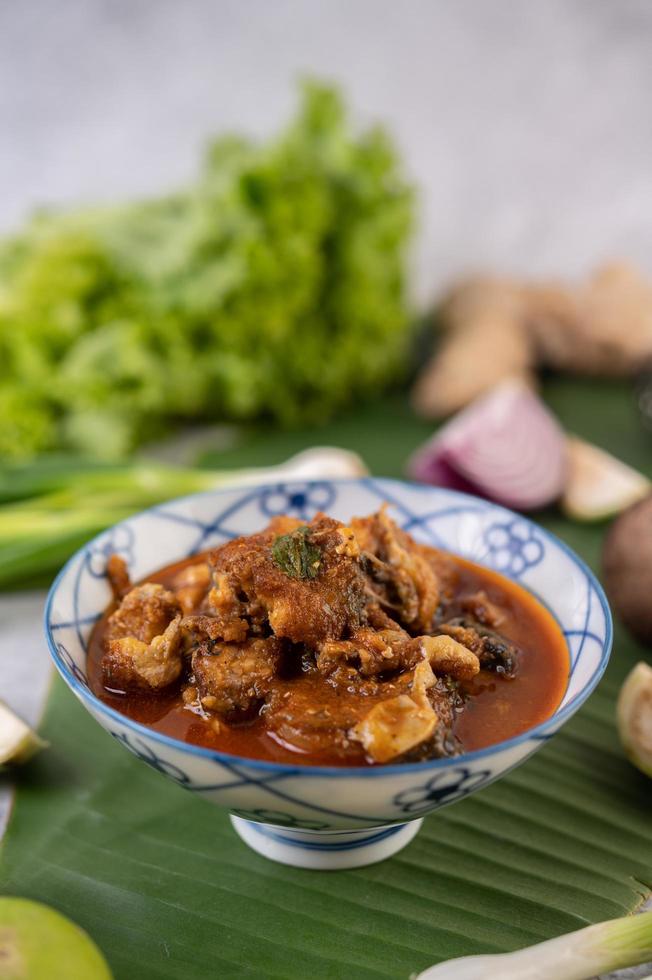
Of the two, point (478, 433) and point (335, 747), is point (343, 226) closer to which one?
point (478, 433)

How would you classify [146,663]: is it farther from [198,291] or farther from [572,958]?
[198,291]

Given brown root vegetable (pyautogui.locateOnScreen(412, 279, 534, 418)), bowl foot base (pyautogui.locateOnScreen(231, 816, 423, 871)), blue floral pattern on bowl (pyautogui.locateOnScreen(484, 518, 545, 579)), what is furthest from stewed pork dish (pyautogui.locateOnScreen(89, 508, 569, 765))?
brown root vegetable (pyautogui.locateOnScreen(412, 279, 534, 418))

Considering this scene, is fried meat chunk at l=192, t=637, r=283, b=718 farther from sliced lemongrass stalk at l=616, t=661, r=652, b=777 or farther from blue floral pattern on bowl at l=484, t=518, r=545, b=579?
sliced lemongrass stalk at l=616, t=661, r=652, b=777

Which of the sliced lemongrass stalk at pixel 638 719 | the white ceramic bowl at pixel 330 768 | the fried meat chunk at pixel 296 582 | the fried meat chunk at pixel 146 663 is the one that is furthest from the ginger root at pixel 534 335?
the fried meat chunk at pixel 146 663

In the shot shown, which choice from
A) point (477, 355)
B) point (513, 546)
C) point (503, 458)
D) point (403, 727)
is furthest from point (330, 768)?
point (477, 355)

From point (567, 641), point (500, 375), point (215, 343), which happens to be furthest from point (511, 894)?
point (500, 375)
